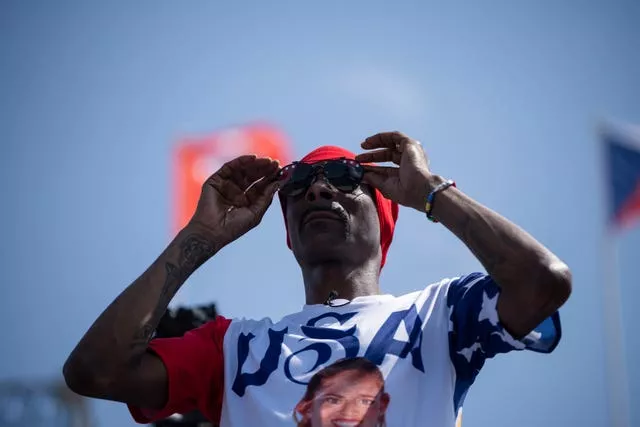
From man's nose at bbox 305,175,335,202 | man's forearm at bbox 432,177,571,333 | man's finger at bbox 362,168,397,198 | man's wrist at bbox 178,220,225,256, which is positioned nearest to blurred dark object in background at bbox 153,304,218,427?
man's wrist at bbox 178,220,225,256

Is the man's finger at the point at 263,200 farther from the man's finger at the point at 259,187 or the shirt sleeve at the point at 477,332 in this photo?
the shirt sleeve at the point at 477,332

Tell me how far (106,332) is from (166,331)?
0.99m

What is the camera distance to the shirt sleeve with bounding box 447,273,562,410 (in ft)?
8.88

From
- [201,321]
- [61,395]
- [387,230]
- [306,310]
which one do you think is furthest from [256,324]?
[61,395]

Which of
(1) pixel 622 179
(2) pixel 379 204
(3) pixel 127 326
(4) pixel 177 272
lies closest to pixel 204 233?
(4) pixel 177 272

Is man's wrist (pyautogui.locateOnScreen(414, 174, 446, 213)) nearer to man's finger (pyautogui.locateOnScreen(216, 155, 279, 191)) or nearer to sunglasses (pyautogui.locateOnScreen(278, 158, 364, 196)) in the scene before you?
sunglasses (pyautogui.locateOnScreen(278, 158, 364, 196))

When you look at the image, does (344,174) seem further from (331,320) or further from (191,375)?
(191,375)

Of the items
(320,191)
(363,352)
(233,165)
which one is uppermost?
(233,165)

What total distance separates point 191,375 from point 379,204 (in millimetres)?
1270

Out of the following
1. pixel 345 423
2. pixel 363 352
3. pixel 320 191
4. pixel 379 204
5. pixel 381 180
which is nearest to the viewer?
pixel 345 423

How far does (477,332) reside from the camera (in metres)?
2.87

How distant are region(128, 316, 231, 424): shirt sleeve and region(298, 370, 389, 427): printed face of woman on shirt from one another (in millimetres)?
472

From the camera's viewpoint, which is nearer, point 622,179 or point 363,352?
point 363,352

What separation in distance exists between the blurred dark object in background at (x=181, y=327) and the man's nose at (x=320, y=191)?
33.8 inches
